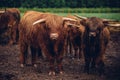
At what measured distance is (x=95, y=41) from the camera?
11.3 m

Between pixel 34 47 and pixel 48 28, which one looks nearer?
pixel 48 28

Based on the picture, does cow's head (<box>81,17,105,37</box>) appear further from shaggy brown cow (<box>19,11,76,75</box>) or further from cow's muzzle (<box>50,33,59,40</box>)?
cow's muzzle (<box>50,33,59,40</box>)

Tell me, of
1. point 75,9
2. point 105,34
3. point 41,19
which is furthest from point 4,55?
point 75,9

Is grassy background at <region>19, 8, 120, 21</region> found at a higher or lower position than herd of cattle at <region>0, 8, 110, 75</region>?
lower

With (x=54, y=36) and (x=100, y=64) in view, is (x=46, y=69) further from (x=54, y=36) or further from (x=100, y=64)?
(x=100, y=64)

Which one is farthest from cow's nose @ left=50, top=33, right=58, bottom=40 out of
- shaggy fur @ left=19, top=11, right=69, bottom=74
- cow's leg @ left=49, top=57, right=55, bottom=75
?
cow's leg @ left=49, top=57, right=55, bottom=75

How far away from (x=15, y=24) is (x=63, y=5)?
10691mm

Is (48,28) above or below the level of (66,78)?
above

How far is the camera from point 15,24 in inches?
688

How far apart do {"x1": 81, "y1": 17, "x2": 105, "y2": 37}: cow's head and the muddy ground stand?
133 cm

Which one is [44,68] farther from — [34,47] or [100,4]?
[100,4]

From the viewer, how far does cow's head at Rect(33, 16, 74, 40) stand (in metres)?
11.1

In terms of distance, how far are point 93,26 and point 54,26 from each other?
1.15 m

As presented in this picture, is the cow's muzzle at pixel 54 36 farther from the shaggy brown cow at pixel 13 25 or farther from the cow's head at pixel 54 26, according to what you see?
the shaggy brown cow at pixel 13 25
